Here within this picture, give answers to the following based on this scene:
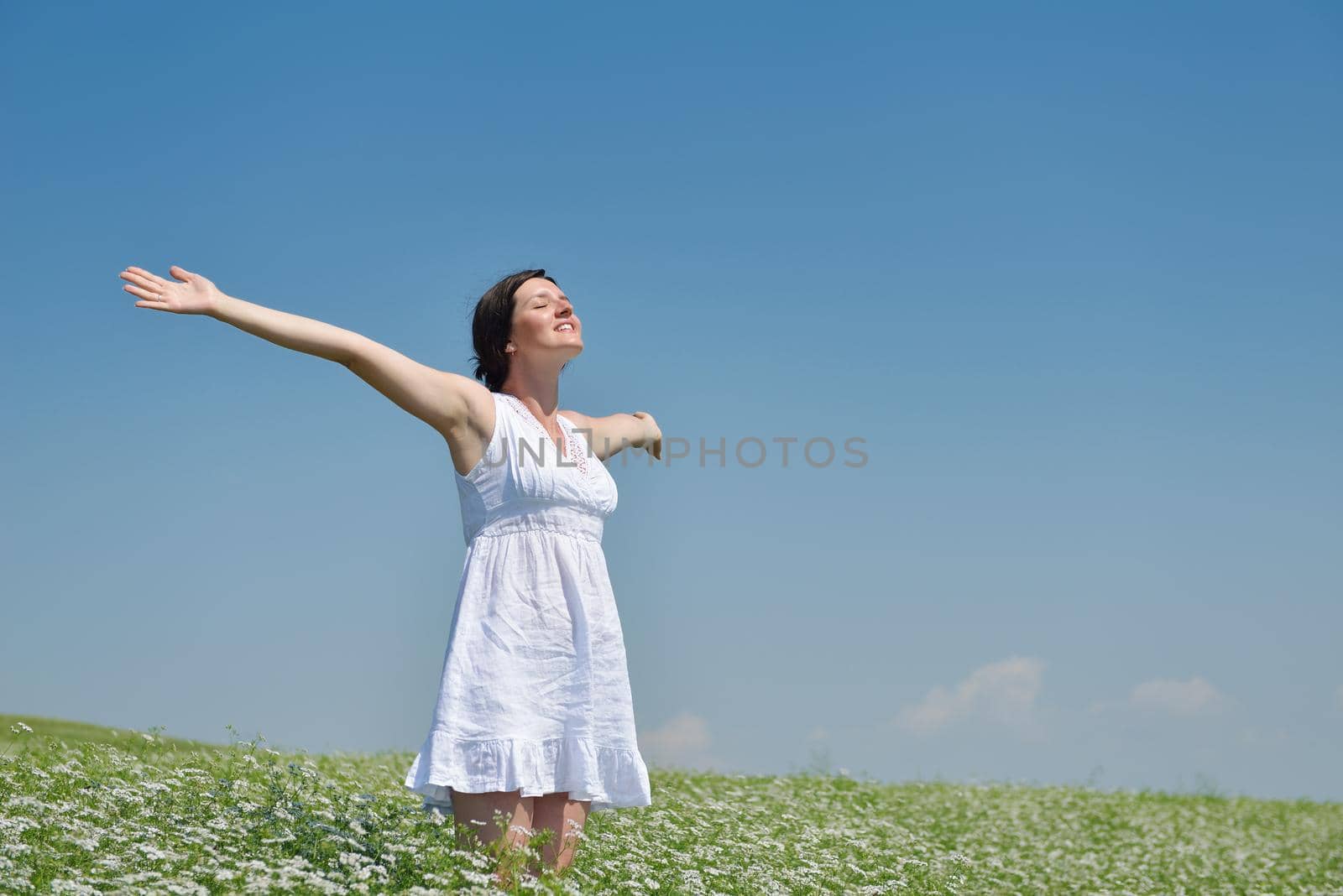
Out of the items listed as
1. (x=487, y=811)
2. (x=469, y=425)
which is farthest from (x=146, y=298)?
(x=487, y=811)

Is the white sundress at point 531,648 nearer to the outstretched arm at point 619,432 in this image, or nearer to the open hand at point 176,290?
the outstretched arm at point 619,432

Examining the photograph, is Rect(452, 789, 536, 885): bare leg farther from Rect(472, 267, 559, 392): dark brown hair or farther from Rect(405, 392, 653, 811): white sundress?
Rect(472, 267, 559, 392): dark brown hair

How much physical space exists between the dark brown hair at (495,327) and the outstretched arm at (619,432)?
45 cm

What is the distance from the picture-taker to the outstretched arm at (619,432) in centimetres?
612

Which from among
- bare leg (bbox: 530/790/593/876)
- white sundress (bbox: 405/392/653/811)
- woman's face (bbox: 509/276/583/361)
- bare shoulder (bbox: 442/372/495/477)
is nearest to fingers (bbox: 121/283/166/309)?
bare shoulder (bbox: 442/372/495/477)

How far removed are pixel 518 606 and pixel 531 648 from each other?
0.18m

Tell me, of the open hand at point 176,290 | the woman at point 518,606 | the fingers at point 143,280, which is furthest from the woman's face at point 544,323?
the fingers at point 143,280

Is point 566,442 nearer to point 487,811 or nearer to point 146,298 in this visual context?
point 487,811

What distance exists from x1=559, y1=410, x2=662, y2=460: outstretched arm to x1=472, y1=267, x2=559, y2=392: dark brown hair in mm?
455

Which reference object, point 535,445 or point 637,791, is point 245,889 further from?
point 535,445

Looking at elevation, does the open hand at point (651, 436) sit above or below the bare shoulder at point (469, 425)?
above

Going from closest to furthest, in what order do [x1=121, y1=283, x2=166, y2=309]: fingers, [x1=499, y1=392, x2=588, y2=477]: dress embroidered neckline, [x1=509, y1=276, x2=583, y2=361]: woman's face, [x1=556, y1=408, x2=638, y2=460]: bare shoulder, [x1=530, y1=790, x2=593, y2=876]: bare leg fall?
Result: 1. [x1=121, y1=283, x2=166, y2=309]: fingers
2. [x1=530, y1=790, x2=593, y2=876]: bare leg
3. [x1=499, y1=392, x2=588, y2=477]: dress embroidered neckline
4. [x1=509, y1=276, x2=583, y2=361]: woman's face
5. [x1=556, y1=408, x2=638, y2=460]: bare shoulder

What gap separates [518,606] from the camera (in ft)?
16.2

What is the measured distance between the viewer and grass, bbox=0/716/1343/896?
460 centimetres
